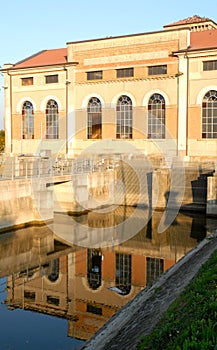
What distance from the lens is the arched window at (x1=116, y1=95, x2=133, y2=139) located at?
3450 centimetres

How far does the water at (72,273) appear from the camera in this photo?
408 inches

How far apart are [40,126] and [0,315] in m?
28.3

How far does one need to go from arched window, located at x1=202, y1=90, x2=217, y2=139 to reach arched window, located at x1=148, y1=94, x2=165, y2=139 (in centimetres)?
334

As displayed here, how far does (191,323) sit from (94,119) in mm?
30991

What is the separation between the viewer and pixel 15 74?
1550 inches

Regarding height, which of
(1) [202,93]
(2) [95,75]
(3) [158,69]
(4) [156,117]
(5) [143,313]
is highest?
(2) [95,75]

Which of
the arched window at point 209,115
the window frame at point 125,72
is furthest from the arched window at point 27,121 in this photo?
the arched window at point 209,115

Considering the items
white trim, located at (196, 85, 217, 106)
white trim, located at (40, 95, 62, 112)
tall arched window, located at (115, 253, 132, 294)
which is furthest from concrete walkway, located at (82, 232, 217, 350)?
white trim, located at (40, 95, 62, 112)

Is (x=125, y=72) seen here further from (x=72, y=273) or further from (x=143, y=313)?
(x=143, y=313)

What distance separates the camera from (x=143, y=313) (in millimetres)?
8781

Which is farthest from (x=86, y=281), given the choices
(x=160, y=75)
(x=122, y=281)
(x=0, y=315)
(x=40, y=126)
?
(x=40, y=126)

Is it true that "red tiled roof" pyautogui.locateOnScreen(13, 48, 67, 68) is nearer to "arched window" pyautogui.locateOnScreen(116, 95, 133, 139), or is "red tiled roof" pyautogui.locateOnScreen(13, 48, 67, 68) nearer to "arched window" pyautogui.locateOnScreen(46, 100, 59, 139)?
"arched window" pyautogui.locateOnScreen(46, 100, 59, 139)

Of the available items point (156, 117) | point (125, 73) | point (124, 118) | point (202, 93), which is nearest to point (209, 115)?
point (202, 93)

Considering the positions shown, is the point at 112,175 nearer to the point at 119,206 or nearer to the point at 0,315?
the point at 119,206
